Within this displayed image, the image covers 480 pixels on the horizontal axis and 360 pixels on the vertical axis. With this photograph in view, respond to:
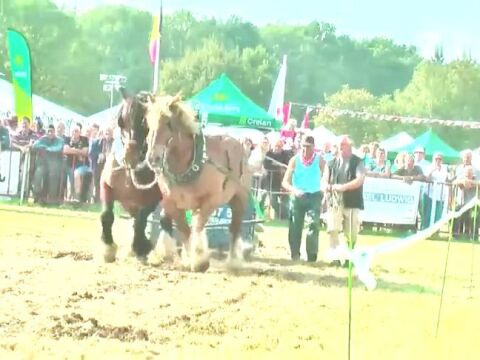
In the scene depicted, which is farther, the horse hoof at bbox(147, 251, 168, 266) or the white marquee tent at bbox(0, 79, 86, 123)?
the white marquee tent at bbox(0, 79, 86, 123)

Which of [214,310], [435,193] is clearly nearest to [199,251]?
[214,310]

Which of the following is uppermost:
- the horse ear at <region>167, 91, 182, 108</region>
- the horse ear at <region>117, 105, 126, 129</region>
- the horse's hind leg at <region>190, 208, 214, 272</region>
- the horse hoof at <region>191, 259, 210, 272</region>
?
the horse ear at <region>167, 91, 182, 108</region>

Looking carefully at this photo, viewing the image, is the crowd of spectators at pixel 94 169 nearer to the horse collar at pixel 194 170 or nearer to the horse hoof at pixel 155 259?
the horse hoof at pixel 155 259

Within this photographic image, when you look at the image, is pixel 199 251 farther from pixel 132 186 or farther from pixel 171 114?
pixel 171 114

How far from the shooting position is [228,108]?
1051 inches

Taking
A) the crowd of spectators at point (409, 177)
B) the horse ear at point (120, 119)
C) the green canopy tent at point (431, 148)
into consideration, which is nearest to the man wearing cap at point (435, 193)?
the crowd of spectators at point (409, 177)

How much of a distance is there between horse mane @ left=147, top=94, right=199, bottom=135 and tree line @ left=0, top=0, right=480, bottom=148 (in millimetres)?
43138

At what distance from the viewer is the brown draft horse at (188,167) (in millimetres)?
10250

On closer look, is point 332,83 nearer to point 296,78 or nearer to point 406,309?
point 296,78

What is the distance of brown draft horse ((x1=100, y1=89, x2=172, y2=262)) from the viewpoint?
10383 millimetres

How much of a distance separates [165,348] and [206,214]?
4.64 metres

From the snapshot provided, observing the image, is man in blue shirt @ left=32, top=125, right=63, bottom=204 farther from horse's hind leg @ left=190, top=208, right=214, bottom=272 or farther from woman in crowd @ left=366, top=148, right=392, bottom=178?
horse's hind leg @ left=190, top=208, right=214, bottom=272

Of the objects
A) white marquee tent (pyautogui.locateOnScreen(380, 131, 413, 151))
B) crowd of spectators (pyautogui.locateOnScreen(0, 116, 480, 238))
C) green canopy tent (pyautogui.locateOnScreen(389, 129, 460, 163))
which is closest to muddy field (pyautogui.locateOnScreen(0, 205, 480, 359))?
crowd of spectators (pyautogui.locateOnScreen(0, 116, 480, 238))

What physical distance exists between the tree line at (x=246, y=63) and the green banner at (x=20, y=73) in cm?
2866
